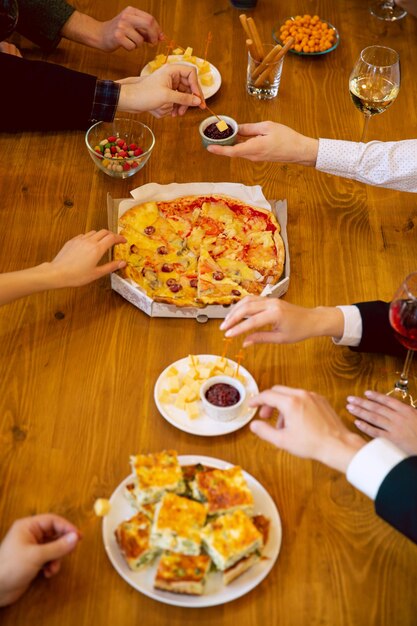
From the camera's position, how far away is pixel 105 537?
4.95 ft

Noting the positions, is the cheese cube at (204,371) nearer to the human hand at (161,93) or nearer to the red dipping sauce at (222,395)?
the red dipping sauce at (222,395)

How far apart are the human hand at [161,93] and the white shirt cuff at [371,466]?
136 centimetres

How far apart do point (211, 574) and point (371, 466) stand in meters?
0.39

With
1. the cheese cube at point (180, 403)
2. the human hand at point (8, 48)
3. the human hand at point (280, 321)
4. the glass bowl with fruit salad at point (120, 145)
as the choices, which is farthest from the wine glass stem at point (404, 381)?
the human hand at point (8, 48)

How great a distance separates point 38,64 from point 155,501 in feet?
5.20

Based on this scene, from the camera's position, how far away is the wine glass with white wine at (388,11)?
3.13 meters

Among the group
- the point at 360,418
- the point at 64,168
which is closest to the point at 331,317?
the point at 360,418

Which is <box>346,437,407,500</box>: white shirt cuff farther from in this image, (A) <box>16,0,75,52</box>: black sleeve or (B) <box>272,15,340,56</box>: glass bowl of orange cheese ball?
(A) <box>16,0,75,52</box>: black sleeve

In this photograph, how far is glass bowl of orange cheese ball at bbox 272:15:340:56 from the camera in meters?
2.86

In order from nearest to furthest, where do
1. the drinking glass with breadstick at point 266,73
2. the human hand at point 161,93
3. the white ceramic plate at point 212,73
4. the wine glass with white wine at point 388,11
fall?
the human hand at point 161,93 → the drinking glass with breadstick at point 266,73 → the white ceramic plate at point 212,73 → the wine glass with white wine at point 388,11

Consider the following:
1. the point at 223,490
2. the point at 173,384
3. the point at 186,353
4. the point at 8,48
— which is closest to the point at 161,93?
the point at 8,48

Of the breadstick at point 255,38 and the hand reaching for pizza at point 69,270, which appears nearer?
the hand reaching for pizza at point 69,270

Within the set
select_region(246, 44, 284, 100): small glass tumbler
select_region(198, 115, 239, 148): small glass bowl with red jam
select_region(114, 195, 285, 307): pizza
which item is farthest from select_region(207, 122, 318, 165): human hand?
select_region(246, 44, 284, 100): small glass tumbler

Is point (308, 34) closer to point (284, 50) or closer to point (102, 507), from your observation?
point (284, 50)
